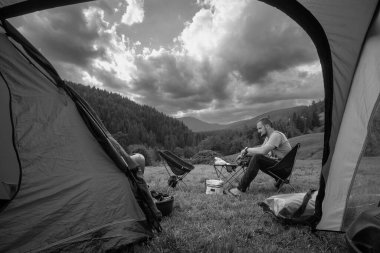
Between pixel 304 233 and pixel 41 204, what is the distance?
2.98 meters

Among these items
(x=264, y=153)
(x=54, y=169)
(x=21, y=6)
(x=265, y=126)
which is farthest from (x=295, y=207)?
(x=21, y=6)

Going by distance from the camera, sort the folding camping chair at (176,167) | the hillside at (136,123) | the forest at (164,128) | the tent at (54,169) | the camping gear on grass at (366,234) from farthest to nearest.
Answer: the hillside at (136,123), the forest at (164,128), the folding camping chair at (176,167), the tent at (54,169), the camping gear on grass at (366,234)

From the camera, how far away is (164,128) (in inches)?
3905

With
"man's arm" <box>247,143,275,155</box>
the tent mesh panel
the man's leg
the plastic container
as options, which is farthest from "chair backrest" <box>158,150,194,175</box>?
the tent mesh panel

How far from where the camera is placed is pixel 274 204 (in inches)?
140

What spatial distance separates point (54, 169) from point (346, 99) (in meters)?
3.30

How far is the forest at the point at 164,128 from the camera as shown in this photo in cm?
6062

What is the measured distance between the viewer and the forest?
60.6 metres

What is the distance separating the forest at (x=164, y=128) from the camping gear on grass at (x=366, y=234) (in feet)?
163

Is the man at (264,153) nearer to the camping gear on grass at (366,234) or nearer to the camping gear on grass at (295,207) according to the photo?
the camping gear on grass at (295,207)

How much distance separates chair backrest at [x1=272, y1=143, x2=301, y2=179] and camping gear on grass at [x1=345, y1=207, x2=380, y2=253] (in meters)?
3.26

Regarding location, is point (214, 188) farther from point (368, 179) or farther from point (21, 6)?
point (21, 6)

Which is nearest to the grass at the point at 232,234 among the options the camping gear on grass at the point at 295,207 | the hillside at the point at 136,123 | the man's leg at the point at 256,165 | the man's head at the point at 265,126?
the camping gear on grass at the point at 295,207

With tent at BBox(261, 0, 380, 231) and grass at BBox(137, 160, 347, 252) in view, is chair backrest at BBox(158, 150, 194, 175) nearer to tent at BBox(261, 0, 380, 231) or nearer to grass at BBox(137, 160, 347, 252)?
grass at BBox(137, 160, 347, 252)
